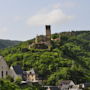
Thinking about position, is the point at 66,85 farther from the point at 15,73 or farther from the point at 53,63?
the point at 15,73

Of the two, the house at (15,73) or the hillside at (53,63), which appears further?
the hillside at (53,63)

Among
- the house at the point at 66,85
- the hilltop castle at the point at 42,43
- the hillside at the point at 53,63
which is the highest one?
the hilltop castle at the point at 42,43

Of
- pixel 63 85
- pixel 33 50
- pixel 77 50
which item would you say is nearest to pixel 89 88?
pixel 63 85

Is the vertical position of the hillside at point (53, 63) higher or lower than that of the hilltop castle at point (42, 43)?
lower

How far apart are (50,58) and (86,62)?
29.4 metres

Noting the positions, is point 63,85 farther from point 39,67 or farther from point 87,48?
point 87,48

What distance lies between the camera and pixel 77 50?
176500 mm

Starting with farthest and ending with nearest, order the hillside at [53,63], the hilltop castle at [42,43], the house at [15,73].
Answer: the hilltop castle at [42,43], the hillside at [53,63], the house at [15,73]

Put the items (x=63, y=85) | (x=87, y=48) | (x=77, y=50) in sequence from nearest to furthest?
(x=63, y=85) < (x=77, y=50) < (x=87, y=48)

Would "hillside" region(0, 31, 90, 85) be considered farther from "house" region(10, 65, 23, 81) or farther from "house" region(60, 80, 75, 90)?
"house" region(10, 65, 23, 81)

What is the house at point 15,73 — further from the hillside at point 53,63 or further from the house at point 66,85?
the hillside at point 53,63

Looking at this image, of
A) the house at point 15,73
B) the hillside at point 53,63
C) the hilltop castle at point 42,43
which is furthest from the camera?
the hilltop castle at point 42,43

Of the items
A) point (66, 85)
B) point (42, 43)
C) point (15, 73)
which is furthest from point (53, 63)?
point (15, 73)

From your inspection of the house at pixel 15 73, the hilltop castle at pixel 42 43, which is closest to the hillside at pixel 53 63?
the hilltop castle at pixel 42 43
